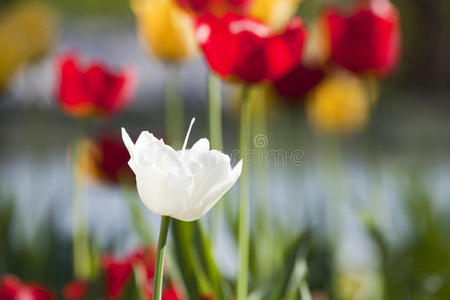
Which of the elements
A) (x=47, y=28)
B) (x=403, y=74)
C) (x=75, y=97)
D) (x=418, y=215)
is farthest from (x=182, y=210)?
(x=403, y=74)

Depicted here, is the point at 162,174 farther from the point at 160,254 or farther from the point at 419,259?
the point at 419,259

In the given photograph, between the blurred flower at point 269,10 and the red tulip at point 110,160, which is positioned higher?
the blurred flower at point 269,10

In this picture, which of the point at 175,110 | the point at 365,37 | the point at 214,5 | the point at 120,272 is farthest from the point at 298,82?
the point at 175,110

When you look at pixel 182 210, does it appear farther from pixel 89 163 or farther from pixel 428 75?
pixel 428 75

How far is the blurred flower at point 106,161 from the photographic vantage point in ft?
3.07

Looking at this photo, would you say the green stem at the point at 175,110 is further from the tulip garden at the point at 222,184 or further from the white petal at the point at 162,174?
the white petal at the point at 162,174

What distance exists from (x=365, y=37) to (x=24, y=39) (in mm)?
531

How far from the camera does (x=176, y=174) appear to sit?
0.42 meters

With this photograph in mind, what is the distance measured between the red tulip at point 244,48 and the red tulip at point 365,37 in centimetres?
25

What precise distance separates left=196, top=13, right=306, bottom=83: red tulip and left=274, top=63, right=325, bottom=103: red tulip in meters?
0.39

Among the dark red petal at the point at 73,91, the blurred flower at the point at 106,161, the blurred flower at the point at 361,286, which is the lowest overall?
the blurred flower at the point at 361,286

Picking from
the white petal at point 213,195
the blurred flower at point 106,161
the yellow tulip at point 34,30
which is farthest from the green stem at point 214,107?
the yellow tulip at point 34,30

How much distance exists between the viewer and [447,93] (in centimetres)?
495

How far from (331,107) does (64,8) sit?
4416mm
